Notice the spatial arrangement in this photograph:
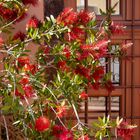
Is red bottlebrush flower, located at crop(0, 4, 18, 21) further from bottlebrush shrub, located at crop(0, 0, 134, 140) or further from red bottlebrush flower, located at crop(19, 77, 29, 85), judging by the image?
red bottlebrush flower, located at crop(19, 77, 29, 85)

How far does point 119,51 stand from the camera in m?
2.58

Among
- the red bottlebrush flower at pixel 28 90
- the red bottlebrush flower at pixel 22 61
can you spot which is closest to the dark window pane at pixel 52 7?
the red bottlebrush flower at pixel 22 61

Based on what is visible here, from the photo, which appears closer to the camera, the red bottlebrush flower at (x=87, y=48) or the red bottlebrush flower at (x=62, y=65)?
the red bottlebrush flower at (x=87, y=48)

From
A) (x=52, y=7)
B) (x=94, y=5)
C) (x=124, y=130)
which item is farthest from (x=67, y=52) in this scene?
(x=94, y=5)

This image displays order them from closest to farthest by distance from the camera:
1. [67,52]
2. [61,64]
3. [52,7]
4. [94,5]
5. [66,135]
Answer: [66,135]
[67,52]
[61,64]
[52,7]
[94,5]

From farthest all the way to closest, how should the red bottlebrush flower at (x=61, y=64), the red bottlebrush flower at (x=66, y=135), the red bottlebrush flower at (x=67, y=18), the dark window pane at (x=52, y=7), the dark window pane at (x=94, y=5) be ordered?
the dark window pane at (x=94, y=5)
the dark window pane at (x=52, y=7)
the red bottlebrush flower at (x=61, y=64)
the red bottlebrush flower at (x=67, y=18)
the red bottlebrush flower at (x=66, y=135)

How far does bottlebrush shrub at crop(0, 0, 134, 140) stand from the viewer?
71.3 inches

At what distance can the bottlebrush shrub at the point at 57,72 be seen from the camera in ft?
5.94

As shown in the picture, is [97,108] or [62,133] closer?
[62,133]

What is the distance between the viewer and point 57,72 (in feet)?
7.09

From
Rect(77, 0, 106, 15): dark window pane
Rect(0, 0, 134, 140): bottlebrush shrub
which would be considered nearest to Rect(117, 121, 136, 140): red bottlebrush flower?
Rect(0, 0, 134, 140): bottlebrush shrub

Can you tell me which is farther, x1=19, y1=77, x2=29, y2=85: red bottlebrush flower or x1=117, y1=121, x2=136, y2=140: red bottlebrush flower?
x1=117, y1=121, x2=136, y2=140: red bottlebrush flower

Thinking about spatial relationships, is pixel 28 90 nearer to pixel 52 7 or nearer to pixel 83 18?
pixel 83 18

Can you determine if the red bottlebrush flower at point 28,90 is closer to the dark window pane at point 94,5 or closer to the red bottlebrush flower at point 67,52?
the red bottlebrush flower at point 67,52
